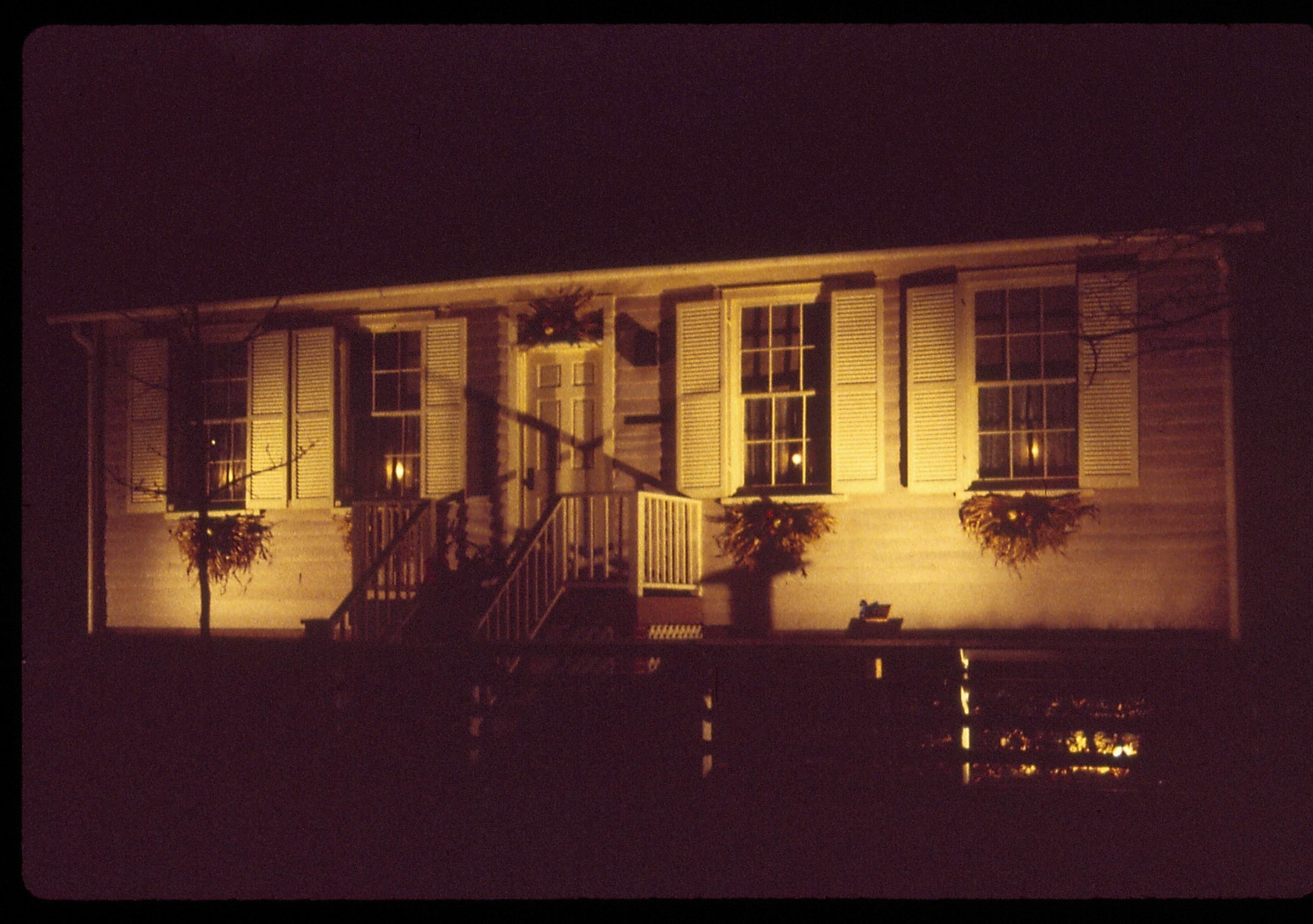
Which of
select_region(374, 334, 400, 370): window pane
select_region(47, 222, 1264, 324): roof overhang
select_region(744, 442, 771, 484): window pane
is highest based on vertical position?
select_region(47, 222, 1264, 324): roof overhang

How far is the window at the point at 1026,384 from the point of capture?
404 inches

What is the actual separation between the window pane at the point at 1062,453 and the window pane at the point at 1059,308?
87 centimetres

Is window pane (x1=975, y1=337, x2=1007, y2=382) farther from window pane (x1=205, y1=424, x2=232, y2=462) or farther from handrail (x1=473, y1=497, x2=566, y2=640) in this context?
window pane (x1=205, y1=424, x2=232, y2=462)

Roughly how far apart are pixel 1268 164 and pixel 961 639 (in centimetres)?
437

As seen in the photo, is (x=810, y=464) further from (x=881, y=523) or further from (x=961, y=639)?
(x=961, y=639)

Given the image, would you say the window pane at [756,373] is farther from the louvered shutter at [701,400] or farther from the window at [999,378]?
the window at [999,378]

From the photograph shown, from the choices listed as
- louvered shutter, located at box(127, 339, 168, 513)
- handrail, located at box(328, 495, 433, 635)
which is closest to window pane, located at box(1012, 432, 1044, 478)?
handrail, located at box(328, 495, 433, 635)

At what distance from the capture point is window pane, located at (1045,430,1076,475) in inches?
403

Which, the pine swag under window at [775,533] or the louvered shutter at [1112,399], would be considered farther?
the pine swag under window at [775,533]

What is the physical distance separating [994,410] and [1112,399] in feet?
3.13

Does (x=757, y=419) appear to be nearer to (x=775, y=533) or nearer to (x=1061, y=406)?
(x=775, y=533)

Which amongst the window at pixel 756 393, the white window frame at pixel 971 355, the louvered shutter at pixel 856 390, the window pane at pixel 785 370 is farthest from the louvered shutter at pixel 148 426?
the white window frame at pixel 971 355

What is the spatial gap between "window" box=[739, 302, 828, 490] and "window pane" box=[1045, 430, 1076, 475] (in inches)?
74.8

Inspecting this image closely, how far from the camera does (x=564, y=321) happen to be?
11.4 metres
